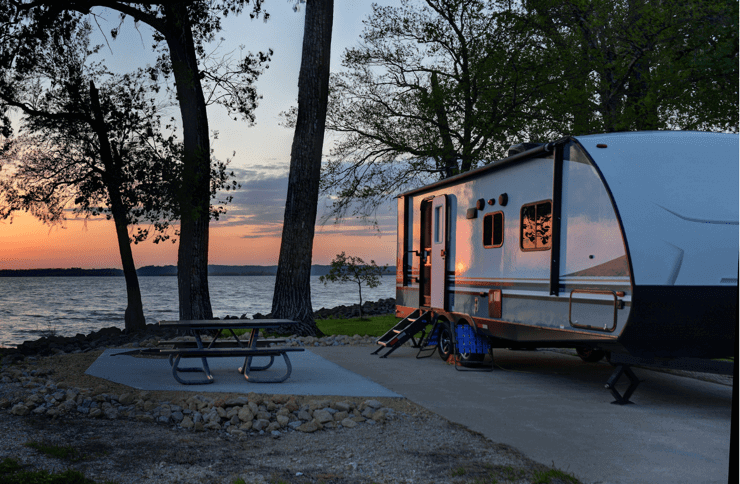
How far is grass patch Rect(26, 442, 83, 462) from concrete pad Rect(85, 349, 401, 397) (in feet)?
6.61

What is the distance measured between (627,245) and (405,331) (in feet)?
15.3

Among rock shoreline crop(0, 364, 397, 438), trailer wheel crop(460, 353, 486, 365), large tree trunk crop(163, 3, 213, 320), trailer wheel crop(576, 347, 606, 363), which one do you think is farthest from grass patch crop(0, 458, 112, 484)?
large tree trunk crop(163, 3, 213, 320)

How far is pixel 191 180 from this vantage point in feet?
42.1

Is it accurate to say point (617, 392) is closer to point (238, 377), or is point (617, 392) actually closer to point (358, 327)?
point (238, 377)

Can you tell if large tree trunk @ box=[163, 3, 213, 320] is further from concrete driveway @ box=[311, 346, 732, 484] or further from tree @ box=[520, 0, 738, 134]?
tree @ box=[520, 0, 738, 134]

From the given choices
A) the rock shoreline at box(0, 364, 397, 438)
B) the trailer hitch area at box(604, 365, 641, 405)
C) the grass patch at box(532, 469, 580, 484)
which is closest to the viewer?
the grass patch at box(532, 469, 580, 484)

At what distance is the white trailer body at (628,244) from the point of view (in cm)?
632

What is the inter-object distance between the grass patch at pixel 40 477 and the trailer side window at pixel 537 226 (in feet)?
17.5

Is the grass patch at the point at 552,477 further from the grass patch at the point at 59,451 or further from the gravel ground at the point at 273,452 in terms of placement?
the grass patch at the point at 59,451

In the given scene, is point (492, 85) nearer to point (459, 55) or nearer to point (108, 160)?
point (459, 55)

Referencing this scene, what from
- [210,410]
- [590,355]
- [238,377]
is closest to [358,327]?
[590,355]

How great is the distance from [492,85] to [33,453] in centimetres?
1420

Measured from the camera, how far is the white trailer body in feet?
20.7

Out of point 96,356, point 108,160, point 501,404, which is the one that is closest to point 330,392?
point 501,404
